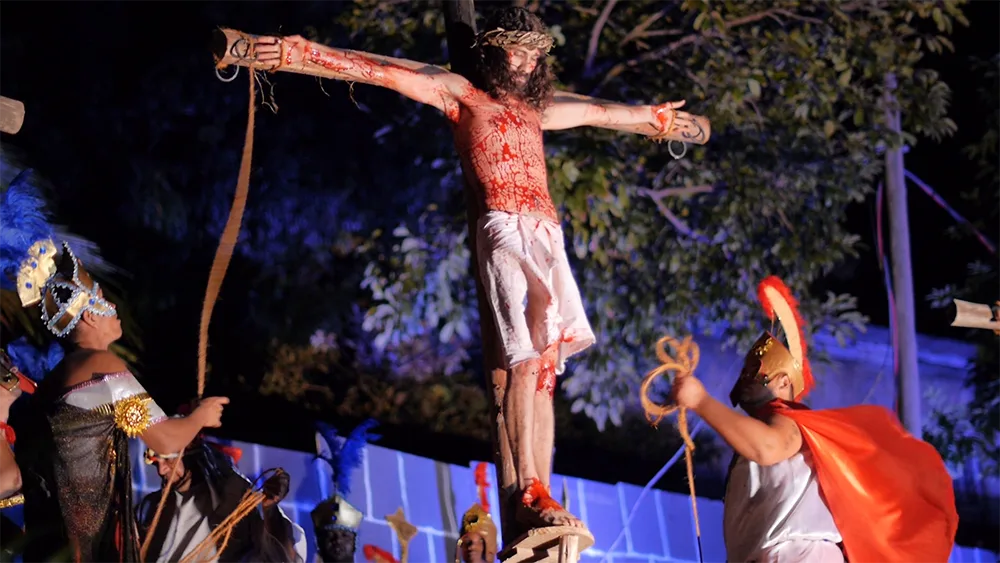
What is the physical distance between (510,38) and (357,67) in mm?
604

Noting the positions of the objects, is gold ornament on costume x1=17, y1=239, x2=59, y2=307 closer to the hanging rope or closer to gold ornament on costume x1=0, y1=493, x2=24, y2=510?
gold ornament on costume x1=0, y1=493, x2=24, y2=510

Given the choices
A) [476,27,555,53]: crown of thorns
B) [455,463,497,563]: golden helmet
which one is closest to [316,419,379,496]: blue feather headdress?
[455,463,497,563]: golden helmet

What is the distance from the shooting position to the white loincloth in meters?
4.64

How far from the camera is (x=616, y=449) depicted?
11.6m

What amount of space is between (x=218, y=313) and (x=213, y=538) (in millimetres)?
5649

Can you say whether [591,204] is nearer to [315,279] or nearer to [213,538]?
[315,279]

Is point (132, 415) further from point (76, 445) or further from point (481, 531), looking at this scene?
point (481, 531)

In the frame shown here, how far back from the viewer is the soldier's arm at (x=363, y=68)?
14.7 feet

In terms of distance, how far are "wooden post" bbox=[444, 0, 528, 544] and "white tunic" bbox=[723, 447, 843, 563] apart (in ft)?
2.87

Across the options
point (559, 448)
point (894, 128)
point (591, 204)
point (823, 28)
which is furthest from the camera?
point (559, 448)

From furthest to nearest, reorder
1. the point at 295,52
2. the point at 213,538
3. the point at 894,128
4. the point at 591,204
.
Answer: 1. the point at 894,128
2. the point at 591,204
3. the point at 213,538
4. the point at 295,52

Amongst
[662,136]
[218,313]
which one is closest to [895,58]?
[662,136]

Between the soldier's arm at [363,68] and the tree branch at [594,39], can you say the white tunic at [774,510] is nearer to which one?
the soldier's arm at [363,68]

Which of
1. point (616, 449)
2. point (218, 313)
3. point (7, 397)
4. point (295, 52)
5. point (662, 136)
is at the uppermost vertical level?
point (295, 52)
